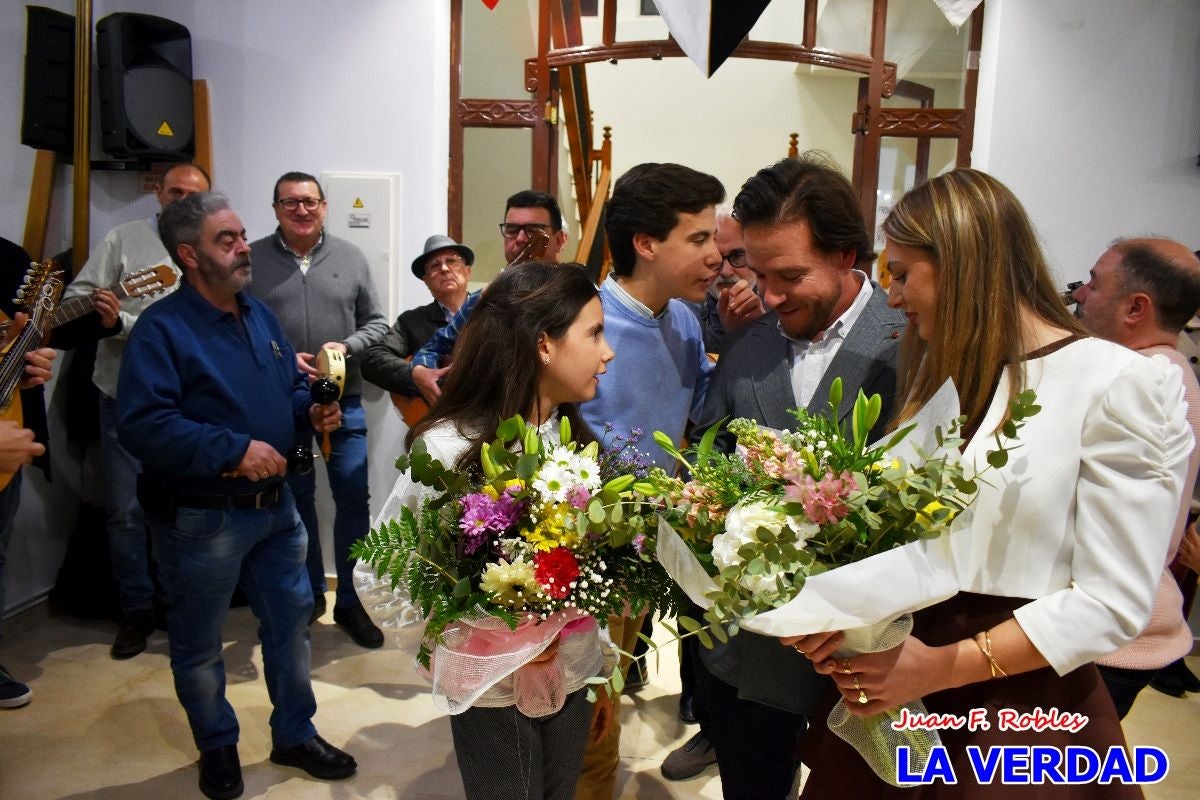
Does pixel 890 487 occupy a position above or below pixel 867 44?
below

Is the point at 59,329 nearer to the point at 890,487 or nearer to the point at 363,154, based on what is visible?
the point at 363,154

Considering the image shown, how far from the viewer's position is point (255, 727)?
3.29 metres

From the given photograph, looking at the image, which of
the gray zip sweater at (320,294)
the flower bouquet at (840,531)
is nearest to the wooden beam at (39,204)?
the gray zip sweater at (320,294)

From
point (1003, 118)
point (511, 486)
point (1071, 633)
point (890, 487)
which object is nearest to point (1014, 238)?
point (890, 487)

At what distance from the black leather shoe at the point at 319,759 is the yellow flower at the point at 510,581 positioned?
1829 millimetres

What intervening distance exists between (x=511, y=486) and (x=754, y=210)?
2.57 ft

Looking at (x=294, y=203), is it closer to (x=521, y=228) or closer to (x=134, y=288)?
(x=134, y=288)

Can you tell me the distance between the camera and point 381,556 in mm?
1524

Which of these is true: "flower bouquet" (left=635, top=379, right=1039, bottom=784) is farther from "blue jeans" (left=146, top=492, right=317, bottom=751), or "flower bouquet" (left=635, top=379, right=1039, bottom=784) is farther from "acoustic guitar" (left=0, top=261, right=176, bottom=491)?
"acoustic guitar" (left=0, top=261, right=176, bottom=491)

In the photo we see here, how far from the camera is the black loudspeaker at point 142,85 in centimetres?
417

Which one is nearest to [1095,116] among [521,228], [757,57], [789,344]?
[757,57]

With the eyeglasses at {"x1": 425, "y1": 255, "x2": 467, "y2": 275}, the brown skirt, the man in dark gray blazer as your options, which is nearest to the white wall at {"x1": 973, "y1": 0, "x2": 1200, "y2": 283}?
the eyeglasses at {"x1": 425, "y1": 255, "x2": 467, "y2": 275}

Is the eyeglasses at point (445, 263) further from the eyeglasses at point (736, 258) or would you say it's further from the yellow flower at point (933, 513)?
the yellow flower at point (933, 513)

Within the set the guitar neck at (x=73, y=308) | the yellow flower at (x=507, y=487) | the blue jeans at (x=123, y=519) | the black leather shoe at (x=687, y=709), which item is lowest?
the black leather shoe at (x=687, y=709)
